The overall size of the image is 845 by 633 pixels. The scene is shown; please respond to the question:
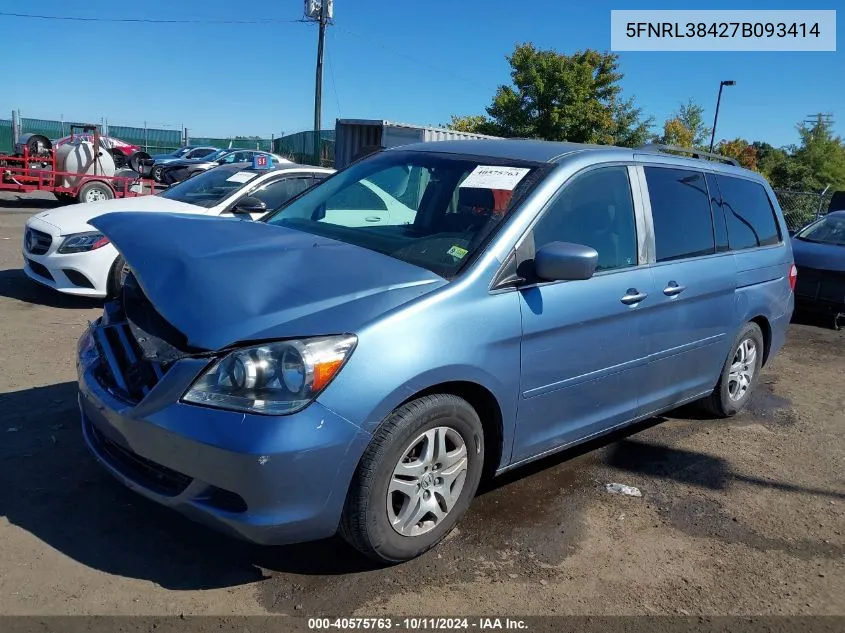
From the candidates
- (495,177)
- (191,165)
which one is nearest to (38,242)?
(495,177)

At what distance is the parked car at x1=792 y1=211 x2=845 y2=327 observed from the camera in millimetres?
9070

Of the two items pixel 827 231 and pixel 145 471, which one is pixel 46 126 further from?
pixel 145 471

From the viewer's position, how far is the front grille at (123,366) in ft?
9.26

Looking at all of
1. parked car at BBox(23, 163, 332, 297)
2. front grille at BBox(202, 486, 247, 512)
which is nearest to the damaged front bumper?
front grille at BBox(202, 486, 247, 512)

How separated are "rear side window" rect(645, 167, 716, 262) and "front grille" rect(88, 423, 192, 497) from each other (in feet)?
9.22

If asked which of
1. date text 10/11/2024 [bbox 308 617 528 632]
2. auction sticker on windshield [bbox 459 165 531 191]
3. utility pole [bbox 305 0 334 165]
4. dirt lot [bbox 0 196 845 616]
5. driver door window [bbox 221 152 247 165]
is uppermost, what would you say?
utility pole [bbox 305 0 334 165]

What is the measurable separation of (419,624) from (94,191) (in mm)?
15348

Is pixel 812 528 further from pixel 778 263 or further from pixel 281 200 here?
pixel 281 200

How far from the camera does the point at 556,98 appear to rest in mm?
30984

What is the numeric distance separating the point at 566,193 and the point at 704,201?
5.08ft

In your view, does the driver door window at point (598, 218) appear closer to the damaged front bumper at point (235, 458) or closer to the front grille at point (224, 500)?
the damaged front bumper at point (235, 458)

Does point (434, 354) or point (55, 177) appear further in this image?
point (55, 177)

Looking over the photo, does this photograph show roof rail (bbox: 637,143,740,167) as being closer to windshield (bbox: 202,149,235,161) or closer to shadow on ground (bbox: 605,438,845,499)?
shadow on ground (bbox: 605,438,845,499)

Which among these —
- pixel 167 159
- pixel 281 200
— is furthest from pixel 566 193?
pixel 167 159
